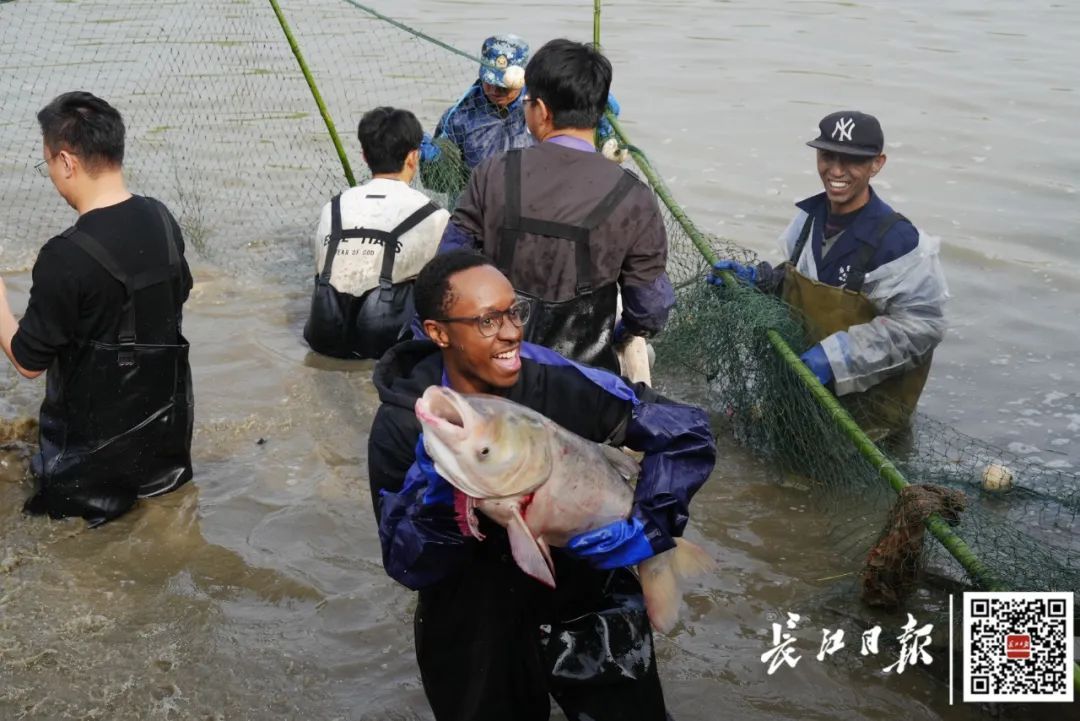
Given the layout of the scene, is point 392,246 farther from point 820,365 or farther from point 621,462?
point 621,462

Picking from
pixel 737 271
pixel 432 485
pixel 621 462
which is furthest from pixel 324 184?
pixel 432 485

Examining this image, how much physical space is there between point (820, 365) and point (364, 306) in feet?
9.15

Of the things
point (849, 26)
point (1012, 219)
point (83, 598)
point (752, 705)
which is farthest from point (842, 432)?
point (849, 26)

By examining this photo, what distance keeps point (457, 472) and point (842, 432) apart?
2.95 m

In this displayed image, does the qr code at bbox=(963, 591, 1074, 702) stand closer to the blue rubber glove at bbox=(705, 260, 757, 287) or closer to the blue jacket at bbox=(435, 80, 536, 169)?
the blue rubber glove at bbox=(705, 260, 757, 287)

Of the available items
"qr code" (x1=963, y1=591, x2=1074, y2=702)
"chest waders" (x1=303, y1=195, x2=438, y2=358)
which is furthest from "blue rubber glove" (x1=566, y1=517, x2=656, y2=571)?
"chest waders" (x1=303, y1=195, x2=438, y2=358)

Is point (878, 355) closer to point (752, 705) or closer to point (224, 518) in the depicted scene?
point (752, 705)

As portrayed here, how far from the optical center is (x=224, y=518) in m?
5.60

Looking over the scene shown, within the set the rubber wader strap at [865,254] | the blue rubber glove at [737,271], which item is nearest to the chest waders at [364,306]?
the blue rubber glove at [737,271]

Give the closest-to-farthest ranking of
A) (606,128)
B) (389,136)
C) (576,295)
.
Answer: (576,295)
(389,136)
(606,128)

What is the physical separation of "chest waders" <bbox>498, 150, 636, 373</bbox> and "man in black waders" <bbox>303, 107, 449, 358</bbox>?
2486mm

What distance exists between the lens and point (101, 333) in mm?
4832

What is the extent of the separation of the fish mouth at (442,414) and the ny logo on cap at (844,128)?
3502mm

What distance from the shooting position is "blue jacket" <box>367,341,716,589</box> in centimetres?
295
